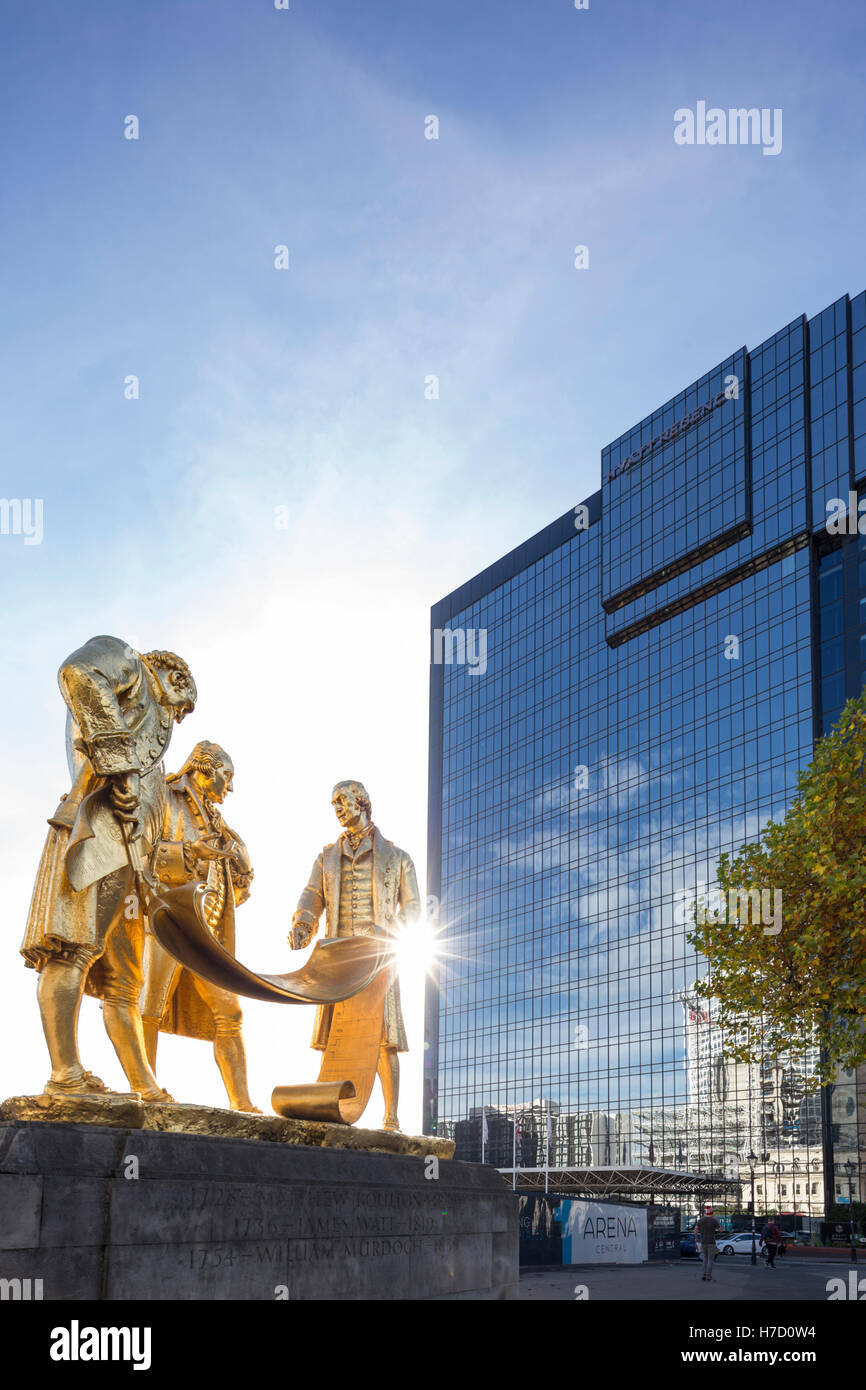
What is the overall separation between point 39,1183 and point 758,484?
238 feet

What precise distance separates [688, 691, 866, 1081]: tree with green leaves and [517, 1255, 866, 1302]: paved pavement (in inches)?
149

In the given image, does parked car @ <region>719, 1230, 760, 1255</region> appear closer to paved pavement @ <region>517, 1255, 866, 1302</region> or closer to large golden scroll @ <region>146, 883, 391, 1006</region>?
paved pavement @ <region>517, 1255, 866, 1302</region>

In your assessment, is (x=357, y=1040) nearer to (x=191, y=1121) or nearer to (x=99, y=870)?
(x=191, y=1121)

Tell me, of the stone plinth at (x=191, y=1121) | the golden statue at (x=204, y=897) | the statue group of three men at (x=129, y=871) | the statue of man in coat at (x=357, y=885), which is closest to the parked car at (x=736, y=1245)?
the statue of man in coat at (x=357, y=885)

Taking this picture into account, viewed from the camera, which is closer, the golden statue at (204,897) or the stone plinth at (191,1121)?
the stone plinth at (191,1121)

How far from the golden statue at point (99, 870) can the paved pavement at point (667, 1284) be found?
9546 mm

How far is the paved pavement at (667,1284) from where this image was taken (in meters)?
17.7

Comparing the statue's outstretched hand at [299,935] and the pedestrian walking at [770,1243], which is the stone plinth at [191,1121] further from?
the pedestrian walking at [770,1243]

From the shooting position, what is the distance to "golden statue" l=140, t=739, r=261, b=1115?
912 centimetres

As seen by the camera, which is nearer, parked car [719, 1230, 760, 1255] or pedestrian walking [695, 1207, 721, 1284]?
pedestrian walking [695, 1207, 721, 1284]

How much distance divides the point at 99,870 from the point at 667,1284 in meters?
16.8

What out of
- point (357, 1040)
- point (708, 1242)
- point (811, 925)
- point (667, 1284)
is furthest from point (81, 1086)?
A: point (708, 1242)

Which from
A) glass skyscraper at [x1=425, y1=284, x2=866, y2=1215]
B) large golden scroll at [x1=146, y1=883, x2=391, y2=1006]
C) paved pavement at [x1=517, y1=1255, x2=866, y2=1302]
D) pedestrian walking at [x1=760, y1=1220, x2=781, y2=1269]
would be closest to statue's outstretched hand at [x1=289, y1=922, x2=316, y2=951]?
large golden scroll at [x1=146, y1=883, x2=391, y2=1006]
